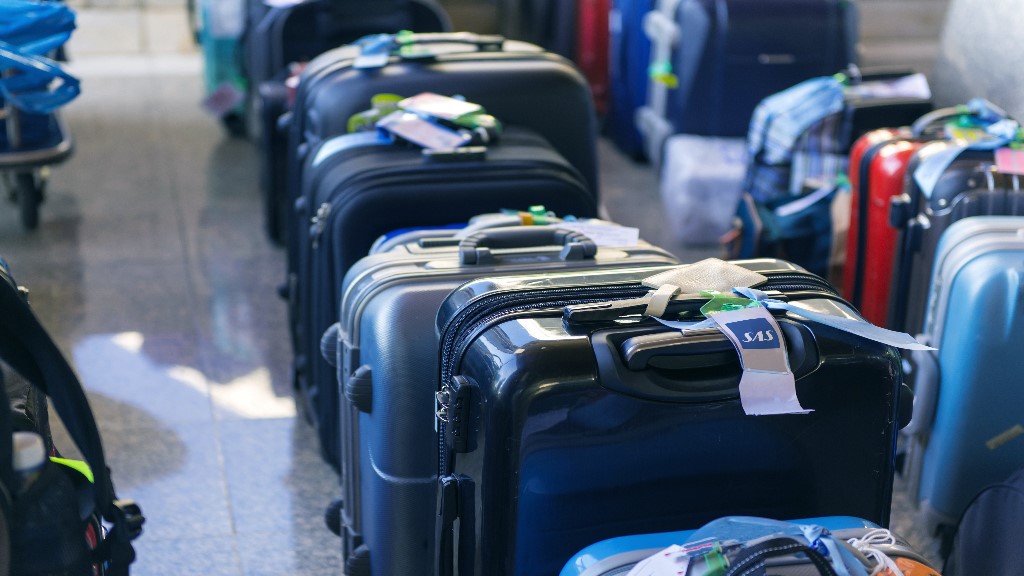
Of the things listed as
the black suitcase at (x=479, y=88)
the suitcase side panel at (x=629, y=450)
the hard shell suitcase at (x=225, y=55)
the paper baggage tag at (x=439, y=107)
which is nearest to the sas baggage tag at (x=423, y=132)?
the paper baggage tag at (x=439, y=107)

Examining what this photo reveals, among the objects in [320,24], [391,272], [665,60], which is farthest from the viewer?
[665,60]

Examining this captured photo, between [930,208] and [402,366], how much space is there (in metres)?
1.12

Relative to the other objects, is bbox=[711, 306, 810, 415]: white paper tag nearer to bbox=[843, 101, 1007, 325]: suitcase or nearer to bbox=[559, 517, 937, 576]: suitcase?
bbox=[559, 517, 937, 576]: suitcase

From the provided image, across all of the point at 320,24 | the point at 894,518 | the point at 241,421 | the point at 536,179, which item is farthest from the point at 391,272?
the point at 320,24

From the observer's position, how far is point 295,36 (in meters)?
3.31

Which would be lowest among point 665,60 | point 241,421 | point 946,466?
point 241,421

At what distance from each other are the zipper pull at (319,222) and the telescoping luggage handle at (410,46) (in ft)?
1.18

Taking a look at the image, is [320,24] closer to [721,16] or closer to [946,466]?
[721,16]

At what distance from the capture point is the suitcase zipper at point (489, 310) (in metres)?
1.33

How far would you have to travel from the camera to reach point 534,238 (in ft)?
5.72

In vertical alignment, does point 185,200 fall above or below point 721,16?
below

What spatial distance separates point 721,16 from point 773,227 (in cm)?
89

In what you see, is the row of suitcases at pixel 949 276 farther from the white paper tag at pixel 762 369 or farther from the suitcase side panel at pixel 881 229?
the white paper tag at pixel 762 369

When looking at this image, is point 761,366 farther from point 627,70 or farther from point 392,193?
point 627,70
